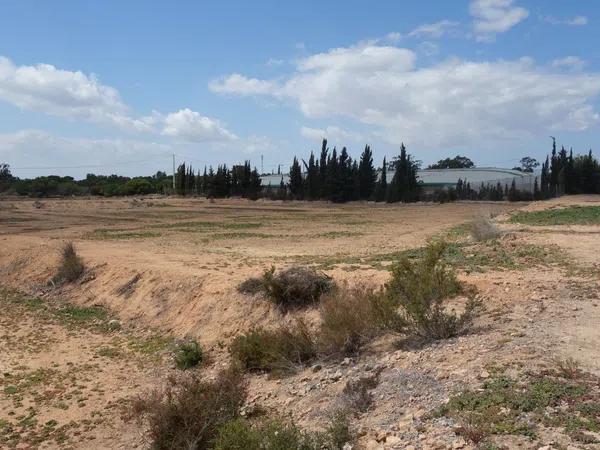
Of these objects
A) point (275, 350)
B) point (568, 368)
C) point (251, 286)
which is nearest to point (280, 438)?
point (568, 368)

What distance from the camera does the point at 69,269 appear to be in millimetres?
17797

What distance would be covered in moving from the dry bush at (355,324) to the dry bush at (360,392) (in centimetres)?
131

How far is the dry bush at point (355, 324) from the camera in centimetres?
857

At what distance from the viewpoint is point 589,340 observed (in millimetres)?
7031

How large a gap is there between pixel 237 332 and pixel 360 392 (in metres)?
5.08

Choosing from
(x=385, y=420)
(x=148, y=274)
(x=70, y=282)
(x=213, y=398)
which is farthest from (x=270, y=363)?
(x=70, y=282)

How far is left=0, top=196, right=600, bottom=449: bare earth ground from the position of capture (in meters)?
6.55

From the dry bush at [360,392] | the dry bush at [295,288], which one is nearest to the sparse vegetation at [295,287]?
the dry bush at [295,288]

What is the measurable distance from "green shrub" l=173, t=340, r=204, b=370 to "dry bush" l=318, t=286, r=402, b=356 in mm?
2821

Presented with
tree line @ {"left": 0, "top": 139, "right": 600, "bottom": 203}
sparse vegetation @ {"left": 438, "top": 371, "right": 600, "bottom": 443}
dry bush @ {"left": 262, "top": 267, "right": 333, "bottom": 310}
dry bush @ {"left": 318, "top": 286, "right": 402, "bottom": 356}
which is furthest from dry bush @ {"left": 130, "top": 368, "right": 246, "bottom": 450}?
tree line @ {"left": 0, "top": 139, "right": 600, "bottom": 203}

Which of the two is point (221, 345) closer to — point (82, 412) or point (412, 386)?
point (82, 412)

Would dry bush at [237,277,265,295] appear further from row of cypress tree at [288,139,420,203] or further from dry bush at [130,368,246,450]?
row of cypress tree at [288,139,420,203]

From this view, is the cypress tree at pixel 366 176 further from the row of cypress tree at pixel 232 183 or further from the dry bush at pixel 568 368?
the dry bush at pixel 568 368

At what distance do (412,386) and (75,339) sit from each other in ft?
30.7
